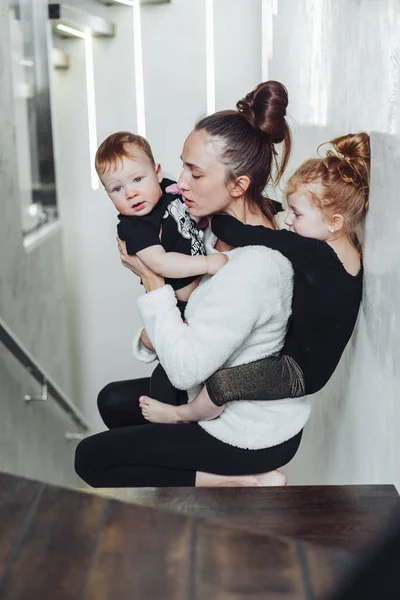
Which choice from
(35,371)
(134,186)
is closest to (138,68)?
(35,371)

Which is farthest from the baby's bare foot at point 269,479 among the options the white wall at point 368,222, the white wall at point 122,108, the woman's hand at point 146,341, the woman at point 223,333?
the white wall at point 122,108

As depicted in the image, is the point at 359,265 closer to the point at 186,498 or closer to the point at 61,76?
the point at 186,498

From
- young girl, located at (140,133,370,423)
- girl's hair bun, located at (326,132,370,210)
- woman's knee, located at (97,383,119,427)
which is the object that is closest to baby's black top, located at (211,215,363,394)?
young girl, located at (140,133,370,423)

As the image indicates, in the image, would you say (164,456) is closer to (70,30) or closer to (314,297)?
(314,297)

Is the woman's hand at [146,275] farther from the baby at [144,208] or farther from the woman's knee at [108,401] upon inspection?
the woman's knee at [108,401]

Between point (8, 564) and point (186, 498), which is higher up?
point (8, 564)

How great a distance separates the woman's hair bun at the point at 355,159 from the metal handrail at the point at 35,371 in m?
1.68

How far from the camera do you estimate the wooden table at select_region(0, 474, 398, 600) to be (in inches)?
29.4

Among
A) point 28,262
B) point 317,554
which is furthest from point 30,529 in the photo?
point 28,262

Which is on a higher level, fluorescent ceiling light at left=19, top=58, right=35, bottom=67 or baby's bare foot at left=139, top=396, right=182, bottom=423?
fluorescent ceiling light at left=19, top=58, right=35, bottom=67

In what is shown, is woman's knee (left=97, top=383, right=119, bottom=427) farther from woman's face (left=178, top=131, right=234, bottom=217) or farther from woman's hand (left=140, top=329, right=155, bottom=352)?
woman's face (left=178, top=131, right=234, bottom=217)

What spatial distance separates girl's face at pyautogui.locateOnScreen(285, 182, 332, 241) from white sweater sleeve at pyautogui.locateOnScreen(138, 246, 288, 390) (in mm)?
100

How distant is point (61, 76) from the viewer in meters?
4.09

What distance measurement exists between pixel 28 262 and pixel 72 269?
2.70 ft
